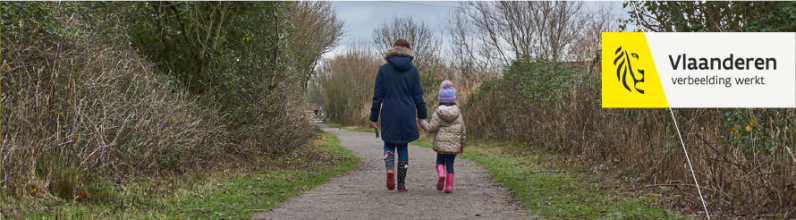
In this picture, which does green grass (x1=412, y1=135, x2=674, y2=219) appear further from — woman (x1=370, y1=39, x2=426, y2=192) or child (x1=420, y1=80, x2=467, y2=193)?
woman (x1=370, y1=39, x2=426, y2=192)

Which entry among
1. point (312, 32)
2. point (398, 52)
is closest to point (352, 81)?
point (312, 32)

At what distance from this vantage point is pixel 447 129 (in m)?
7.49

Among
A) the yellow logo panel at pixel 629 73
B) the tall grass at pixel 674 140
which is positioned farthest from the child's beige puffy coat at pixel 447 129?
the tall grass at pixel 674 140

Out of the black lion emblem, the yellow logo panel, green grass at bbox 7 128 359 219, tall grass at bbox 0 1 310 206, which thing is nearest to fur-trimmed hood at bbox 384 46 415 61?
green grass at bbox 7 128 359 219

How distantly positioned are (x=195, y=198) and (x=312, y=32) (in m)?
19.1

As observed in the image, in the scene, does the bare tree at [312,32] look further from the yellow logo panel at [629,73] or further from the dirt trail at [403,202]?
the yellow logo panel at [629,73]

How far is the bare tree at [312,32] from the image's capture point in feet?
76.2

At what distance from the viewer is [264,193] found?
301 inches

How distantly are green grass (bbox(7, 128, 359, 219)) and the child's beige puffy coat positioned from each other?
2.00m

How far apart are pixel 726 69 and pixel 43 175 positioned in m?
6.51

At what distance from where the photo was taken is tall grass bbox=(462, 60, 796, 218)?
521 centimetres

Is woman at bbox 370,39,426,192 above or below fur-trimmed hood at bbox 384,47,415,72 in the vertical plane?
below

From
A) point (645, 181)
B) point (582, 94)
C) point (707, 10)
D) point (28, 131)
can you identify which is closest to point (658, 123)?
point (645, 181)

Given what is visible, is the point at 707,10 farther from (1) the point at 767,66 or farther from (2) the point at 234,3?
(2) the point at 234,3
